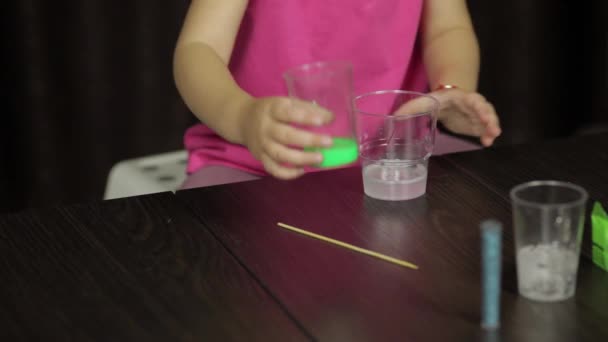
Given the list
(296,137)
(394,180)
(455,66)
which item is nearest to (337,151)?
(296,137)

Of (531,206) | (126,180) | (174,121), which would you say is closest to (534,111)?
(174,121)

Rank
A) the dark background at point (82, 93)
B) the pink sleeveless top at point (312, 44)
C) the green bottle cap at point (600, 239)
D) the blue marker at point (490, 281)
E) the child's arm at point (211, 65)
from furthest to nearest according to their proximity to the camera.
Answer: the dark background at point (82, 93) → the pink sleeveless top at point (312, 44) → the child's arm at point (211, 65) → the green bottle cap at point (600, 239) → the blue marker at point (490, 281)

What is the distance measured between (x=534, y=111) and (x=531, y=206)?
201 centimetres

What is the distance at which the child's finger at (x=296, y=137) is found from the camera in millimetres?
931

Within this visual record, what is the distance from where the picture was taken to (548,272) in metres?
0.85

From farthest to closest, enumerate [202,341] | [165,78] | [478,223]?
[165,78]
[478,223]
[202,341]

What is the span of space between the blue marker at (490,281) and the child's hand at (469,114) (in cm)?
44

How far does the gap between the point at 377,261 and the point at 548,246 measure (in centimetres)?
18

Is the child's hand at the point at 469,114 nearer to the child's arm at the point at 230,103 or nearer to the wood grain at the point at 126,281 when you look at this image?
the child's arm at the point at 230,103

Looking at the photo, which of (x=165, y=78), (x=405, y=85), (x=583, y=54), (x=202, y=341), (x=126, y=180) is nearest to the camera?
(x=202, y=341)

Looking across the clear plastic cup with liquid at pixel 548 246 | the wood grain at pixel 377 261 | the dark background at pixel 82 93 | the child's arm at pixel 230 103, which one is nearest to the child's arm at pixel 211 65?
the child's arm at pixel 230 103

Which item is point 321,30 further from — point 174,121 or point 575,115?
point 575,115

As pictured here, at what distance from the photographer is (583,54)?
8.96ft

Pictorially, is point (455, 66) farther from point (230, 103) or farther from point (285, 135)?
point (285, 135)
